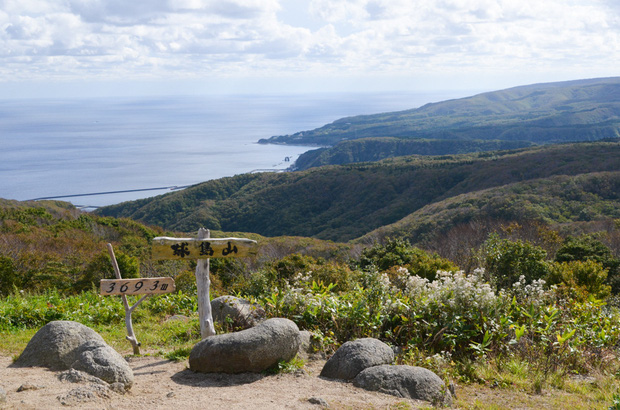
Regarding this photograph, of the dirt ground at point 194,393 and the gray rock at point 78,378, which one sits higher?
the gray rock at point 78,378

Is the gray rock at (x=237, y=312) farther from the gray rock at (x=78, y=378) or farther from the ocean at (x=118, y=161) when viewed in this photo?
the ocean at (x=118, y=161)

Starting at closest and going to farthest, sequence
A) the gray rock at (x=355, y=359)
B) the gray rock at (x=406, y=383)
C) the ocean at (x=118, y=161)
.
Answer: the gray rock at (x=406, y=383), the gray rock at (x=355, y=359), the ocean at (x=118, y=161)

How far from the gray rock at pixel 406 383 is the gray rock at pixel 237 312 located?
235 cm

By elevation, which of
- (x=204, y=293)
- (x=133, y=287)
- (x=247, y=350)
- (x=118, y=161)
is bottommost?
(x=247, y=350)

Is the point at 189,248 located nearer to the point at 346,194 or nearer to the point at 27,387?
the point at 27,387

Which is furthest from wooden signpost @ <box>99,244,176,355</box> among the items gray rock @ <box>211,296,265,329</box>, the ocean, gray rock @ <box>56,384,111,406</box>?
the ocean

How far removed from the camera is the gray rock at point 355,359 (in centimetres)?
555

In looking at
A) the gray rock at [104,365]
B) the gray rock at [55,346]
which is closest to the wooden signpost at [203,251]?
the gray rock at [55,346]

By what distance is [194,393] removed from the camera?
16.4 ft

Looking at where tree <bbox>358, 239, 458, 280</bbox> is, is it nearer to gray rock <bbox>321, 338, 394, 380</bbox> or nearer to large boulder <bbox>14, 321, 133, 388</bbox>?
gray rock <bbox>321, 338, 394, 380</bbox>

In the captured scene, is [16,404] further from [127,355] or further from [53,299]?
[53,299]

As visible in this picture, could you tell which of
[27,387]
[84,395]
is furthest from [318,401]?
[27,387]

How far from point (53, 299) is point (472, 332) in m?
6.86

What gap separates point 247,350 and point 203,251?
1.45 metres
